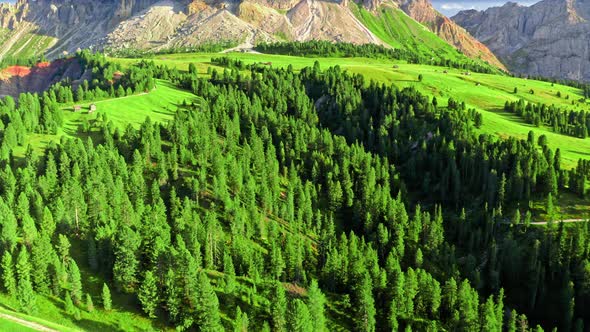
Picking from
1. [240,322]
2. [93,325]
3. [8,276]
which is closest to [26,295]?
[8,276]

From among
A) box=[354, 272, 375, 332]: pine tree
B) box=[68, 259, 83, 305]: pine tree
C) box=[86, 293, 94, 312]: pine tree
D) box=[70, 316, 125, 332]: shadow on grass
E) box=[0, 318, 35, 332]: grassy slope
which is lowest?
Result: box=[354, 272, 375, 332]: pine tree

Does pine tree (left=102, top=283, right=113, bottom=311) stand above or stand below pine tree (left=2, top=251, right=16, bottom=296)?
below

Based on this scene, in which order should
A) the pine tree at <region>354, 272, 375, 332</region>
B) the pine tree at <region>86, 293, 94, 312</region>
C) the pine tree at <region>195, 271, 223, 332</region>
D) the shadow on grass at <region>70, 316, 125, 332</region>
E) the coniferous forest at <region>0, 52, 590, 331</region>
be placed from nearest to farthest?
the shadow on grass at <region>70, 316, 125, 332</region>
the pine tree at <region>195, 271, 223, 332</region>
the pine tree at <region>86, 293, 94, 312</region>
the coniferous forest at <region>0, 52, 590, 331</region>
the pine tree at <region>354, 272, 375, 332</region>

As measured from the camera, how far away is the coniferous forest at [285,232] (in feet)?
325

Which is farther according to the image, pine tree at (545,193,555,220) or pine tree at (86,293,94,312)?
pine tree at (545,193,555,220)

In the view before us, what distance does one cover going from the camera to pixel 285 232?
14538 cm

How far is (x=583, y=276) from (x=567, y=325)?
593 inches

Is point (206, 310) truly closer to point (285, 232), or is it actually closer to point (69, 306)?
point (69, 306)

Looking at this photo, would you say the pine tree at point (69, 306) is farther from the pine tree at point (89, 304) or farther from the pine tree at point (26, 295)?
the pine tree at point (26, 295)

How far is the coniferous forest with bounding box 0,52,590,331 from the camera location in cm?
9894

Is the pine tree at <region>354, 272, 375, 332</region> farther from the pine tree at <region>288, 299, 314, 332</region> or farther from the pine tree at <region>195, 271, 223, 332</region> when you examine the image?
the pine tree at <region>195, 271, 223, 332</region>

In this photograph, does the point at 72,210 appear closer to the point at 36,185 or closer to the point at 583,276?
the point at 36,185

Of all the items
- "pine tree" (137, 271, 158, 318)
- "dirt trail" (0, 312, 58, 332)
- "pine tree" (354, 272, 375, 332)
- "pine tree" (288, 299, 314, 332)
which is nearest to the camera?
"dirt trail" (0, 312, 58, 332)

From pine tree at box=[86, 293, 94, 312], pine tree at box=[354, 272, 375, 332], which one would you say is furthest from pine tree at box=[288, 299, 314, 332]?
pine tree at box=[86, 293, 94, 312]
